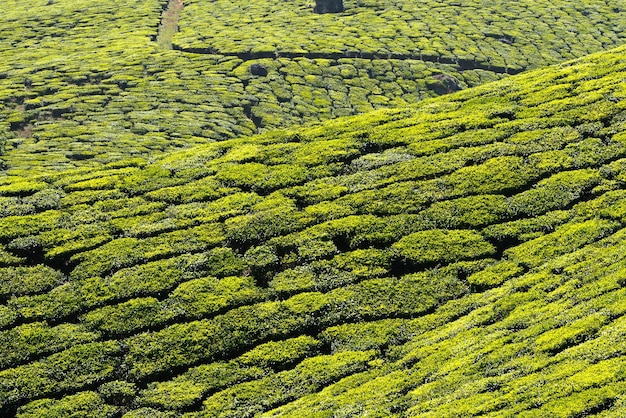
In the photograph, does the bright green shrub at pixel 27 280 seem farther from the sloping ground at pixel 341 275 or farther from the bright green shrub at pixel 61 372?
the bright green shrub at pixel 61 372

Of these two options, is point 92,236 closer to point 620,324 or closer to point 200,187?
point 200,187

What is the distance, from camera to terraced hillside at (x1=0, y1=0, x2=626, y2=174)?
245ft

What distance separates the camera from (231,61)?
9350 centimetres

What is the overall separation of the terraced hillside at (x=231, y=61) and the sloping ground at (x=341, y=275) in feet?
107

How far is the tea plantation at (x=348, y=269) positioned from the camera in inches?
854

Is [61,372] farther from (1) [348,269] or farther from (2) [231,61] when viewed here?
(2) [231,61]

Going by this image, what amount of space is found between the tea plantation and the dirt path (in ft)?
236

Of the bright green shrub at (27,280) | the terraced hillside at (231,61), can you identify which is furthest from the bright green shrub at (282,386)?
the terraced hillside at (231,61)

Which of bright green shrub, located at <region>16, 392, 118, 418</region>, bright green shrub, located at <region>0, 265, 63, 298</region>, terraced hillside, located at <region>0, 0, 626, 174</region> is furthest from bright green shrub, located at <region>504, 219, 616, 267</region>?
terraced hillside, located at <region>0, 0, 626, 174</region>

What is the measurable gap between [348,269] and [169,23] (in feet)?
324

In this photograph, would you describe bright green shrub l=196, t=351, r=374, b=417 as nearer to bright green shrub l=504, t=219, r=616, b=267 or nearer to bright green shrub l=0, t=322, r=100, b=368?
bright green shrub l=0, t=322, r=100, b=368

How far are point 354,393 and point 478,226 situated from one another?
1103 cm

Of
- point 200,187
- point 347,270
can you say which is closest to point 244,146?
point 200,187

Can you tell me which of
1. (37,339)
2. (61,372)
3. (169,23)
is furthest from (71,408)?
(169,23)
